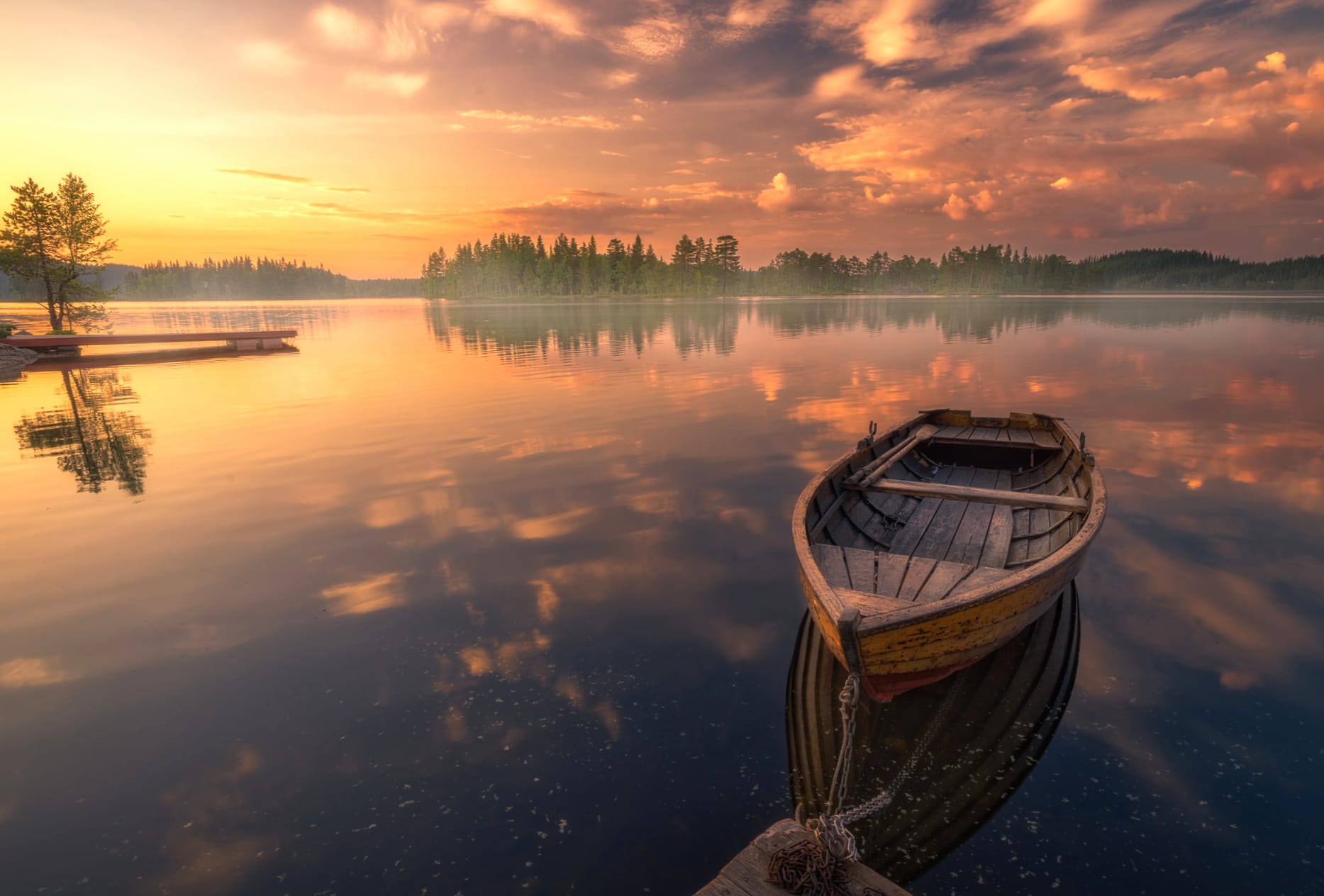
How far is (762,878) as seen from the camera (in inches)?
158

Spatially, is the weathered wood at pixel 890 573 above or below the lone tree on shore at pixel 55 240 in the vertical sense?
below

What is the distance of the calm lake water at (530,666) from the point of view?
5.23 meters

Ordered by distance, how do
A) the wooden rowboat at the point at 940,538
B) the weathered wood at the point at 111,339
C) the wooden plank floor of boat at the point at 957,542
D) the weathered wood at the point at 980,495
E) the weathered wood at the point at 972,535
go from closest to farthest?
the wooden rowboat at the point at 940,538
the wooden plank floor of boat at the point at 957,542
the weathered wood at the point at 972,535
the weathered wood at the point at 980,495
the weathered wood at the point at 111,339

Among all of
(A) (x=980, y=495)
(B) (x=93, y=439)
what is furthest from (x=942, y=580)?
(B) (x=93, y=439)

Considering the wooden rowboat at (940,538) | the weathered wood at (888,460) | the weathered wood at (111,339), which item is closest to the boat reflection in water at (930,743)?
the wooden rowboat at (940,538)

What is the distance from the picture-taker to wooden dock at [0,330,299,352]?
4334 centimetres

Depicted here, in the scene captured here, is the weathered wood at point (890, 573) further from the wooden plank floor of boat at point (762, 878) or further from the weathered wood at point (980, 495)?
the wooden plank floor of boat at point (762, 878)

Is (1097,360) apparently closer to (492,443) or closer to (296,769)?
(492,443)

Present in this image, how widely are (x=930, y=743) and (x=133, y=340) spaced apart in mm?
61604

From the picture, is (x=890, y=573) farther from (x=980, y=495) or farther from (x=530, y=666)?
(x=530, y=666)

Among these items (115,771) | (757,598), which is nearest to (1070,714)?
(757,598)

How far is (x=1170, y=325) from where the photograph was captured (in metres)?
68.7

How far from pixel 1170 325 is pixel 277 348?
94596 millimetres

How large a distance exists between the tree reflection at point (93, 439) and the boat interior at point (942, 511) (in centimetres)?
1658
